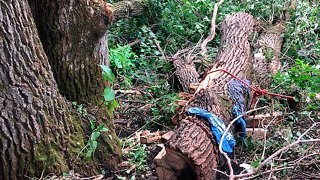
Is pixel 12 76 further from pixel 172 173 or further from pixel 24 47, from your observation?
pixel 172 173

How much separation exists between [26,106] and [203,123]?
1305 mm

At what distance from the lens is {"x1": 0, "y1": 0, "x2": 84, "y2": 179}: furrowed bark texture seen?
254 centimetres

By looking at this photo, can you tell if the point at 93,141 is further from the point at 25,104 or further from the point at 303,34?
the point at 303,34

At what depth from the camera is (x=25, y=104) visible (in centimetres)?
263

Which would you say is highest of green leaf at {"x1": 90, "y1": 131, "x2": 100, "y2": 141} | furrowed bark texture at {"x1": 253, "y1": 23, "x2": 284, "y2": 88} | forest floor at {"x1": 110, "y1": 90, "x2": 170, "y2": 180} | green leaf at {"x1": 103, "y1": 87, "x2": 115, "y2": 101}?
green leaf at {"x1": 103, "y1": 87, "x2": 115, "y2": 101}

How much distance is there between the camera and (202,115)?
328cm

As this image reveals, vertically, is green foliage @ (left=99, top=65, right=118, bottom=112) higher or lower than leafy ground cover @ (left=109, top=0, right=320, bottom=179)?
higher

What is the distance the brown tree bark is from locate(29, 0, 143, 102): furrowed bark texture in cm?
23

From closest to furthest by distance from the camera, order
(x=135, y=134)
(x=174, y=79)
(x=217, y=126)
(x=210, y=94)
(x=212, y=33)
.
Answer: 1. (x=217, y=126)
2. (x=210, y=94)
3. (x=135, y=134)
4. (x=174, y=79)
5. (x=212, y=33)

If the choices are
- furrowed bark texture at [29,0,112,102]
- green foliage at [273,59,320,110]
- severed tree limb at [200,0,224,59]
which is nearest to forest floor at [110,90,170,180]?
furrowed bark texture at [29,0,112,102]

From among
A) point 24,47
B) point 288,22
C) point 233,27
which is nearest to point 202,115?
point 24,47

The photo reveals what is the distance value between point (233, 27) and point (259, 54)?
62 cm

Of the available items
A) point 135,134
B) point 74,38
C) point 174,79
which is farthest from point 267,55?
point 74,38

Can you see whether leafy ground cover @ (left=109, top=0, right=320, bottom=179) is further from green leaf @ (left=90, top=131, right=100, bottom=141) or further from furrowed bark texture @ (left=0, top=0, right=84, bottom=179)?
furrowed bark texture @ (left=0, top=0, right=84, bottom=179)
